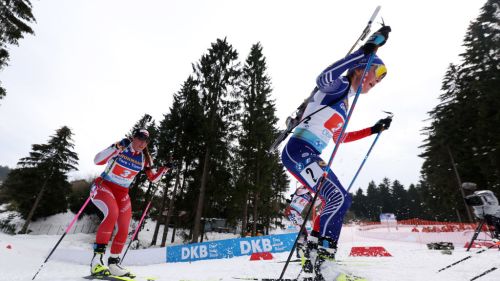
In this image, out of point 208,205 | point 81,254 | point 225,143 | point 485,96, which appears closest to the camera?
point 81,254

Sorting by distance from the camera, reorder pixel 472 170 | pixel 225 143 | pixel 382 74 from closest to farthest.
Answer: pixel 382 74
pixel 225 143
pixel 472 170

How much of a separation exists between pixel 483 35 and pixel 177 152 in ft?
91.8

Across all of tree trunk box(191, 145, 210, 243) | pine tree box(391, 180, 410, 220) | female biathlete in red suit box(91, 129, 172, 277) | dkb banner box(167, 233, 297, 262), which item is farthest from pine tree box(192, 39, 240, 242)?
pine tree box(391, 180, 410, 220)

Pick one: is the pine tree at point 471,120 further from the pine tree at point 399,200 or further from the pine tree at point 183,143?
the pine tree at point 399,200

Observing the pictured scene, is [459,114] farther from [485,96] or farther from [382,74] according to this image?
[382,74]

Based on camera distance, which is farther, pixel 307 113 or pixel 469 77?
pixel 469 77

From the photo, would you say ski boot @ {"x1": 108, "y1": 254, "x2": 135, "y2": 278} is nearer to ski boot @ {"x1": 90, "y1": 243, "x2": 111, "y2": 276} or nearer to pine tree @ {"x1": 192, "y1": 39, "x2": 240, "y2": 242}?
ski boot @ {"x1": 90, "y1": 243, "x2": 111, "y2": 276}

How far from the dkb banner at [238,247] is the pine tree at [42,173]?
88.3 ft

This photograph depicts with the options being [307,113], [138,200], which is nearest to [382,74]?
[307,113]

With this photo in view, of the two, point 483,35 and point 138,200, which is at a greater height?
point 483,35

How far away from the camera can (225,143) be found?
22.2 meters

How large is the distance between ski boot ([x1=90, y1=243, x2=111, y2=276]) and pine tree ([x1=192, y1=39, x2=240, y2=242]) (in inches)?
667

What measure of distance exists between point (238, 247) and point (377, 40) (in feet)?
35.9

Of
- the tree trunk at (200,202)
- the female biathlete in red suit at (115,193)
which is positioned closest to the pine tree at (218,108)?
the tree trunk at (200,202)
